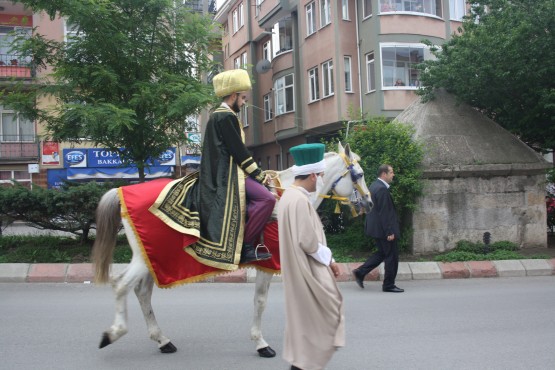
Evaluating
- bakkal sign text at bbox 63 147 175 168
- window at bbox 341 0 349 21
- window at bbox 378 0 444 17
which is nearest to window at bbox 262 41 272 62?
window at bbox 341 0 349 21

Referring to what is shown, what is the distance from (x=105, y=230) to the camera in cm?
591

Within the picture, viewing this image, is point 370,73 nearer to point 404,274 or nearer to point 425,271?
point 425,271

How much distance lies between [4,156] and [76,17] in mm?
23142

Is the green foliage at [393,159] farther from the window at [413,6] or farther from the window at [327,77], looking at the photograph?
the window at [327,77]

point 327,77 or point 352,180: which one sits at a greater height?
point 327,77

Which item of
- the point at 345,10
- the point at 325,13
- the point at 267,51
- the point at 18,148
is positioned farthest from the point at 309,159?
the point at 267,51

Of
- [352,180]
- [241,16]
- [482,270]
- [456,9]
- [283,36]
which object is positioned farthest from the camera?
Answer: [241,16]

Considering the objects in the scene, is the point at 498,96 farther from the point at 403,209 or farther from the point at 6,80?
the point at 6,80

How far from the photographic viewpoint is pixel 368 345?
6.04 meters

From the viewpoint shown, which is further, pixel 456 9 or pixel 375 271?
pixel 456 9

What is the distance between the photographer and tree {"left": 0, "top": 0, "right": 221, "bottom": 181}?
1098 centimetres

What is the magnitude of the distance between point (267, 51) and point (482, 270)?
26.8 meters

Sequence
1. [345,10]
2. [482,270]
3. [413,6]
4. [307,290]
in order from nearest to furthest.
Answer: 1. [307,290]
2. [482,270]
3. [413,6]
4. [345,10]

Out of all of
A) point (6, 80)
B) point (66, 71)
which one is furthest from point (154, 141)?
point (6, 80)
